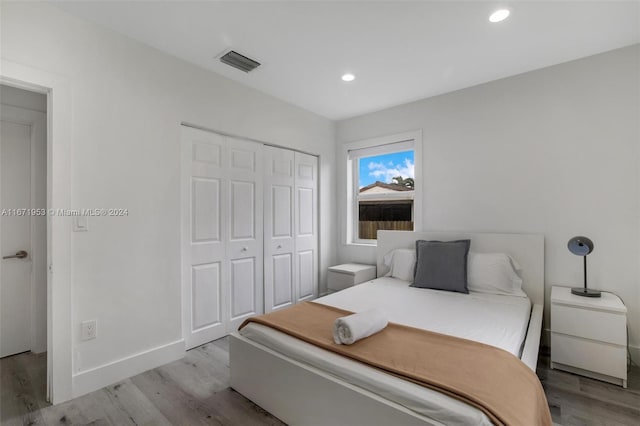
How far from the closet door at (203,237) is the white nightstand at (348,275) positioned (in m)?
1.32

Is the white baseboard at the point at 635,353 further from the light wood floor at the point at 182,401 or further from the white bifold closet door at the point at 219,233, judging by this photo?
the white bifold closet door at the point at 219,233

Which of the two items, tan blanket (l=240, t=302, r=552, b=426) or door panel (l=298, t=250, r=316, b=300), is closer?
tan blanket (l=240, t=302, r=552, b=426)

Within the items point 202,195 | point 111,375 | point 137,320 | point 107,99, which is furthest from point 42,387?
point 107,99

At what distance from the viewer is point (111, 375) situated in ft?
6.93

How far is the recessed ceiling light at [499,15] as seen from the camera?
195cm

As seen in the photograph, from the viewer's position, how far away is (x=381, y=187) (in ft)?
12.9

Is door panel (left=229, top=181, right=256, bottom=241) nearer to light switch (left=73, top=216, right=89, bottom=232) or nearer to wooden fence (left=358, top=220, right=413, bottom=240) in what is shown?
light switch (left=73, top=216, right=89, bottom=232)

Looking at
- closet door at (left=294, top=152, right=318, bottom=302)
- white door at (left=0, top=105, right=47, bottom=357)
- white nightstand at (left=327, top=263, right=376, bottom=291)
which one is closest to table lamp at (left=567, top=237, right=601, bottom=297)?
white nightstand at (left=327, top=263, right=376, bottom=291)

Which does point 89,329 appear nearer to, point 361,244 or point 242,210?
point 242,210

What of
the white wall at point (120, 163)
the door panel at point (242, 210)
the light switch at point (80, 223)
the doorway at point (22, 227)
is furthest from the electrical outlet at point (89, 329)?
the door panel at point (242, 210)

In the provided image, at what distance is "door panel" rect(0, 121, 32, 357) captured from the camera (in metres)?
2.53

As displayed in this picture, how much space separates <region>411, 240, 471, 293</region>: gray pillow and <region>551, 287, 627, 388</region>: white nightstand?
27.2 inches

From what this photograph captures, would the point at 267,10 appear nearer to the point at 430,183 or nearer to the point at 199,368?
the point at 430,183

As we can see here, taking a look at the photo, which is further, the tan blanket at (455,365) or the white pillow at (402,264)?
the white pillow at (402,264)
